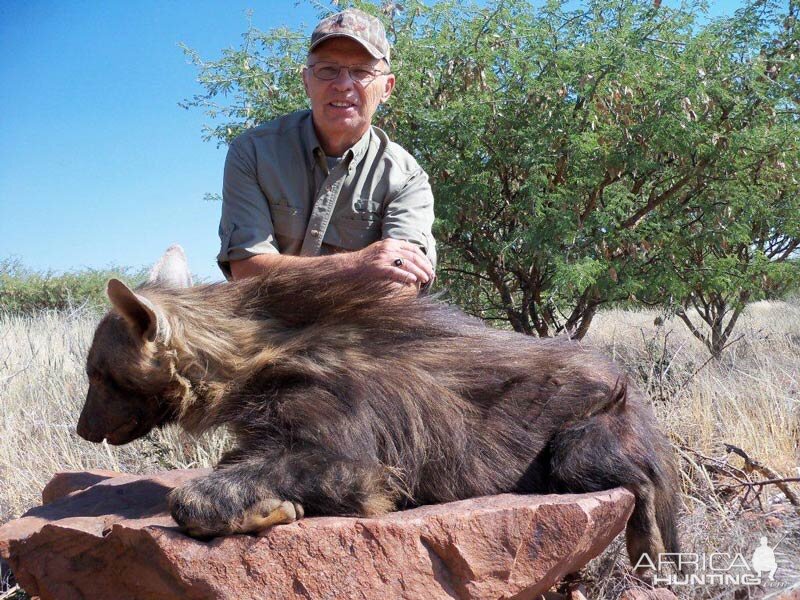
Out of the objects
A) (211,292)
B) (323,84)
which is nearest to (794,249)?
(323,84)

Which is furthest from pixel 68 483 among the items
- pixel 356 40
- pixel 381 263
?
pixel 356 40

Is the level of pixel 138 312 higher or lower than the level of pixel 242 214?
lower

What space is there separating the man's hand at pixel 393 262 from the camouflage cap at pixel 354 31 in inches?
59.0

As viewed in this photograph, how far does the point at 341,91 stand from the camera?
5.02 metres

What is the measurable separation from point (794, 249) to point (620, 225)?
333 centimetres

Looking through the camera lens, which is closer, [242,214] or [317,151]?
[242,214]

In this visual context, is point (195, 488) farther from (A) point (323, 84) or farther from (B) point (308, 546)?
(A) point (323, 84)

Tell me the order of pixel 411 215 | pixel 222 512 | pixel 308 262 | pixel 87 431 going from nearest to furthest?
pixel 222 512
pixel 87 431
pixel 308 262
pixel 411 215

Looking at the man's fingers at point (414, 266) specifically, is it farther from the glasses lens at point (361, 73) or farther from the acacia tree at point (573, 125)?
the acacia tree at point (573, 125)

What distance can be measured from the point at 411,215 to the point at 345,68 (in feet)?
3.44

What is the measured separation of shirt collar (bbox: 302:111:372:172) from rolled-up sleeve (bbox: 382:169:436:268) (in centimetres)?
37

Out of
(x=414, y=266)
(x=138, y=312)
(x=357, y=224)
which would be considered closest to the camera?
(x=138, y=312)

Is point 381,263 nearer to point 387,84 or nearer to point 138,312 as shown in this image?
point 138,312

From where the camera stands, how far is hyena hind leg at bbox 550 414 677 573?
326 centimetres
